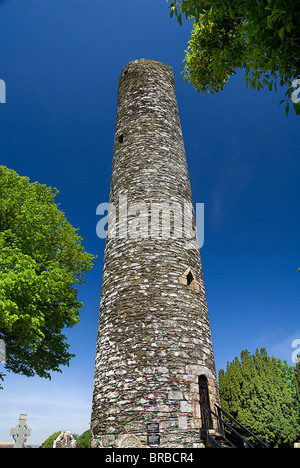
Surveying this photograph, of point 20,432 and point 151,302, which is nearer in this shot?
point 151,302

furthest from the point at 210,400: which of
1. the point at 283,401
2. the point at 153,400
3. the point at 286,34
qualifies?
the point at 283,401

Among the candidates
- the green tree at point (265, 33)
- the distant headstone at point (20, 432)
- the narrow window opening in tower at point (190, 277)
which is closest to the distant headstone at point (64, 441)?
the distant headstone at point (20, 432)

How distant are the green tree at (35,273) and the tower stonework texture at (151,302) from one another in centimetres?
223

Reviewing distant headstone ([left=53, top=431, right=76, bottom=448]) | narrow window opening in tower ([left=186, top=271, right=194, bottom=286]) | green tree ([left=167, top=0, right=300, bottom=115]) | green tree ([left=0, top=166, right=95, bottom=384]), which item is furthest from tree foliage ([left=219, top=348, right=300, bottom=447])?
green tree ([left=167, top=0, right=300, bottom=115])

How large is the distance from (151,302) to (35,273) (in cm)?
375

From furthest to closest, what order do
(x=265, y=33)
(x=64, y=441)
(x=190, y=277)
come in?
1. (x=64, y=441)
2. (x=190, y=277)
3. (x=265, y=33)

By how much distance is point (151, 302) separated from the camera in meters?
7.36

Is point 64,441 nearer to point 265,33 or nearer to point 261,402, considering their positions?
point 261,402

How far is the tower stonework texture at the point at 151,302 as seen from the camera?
6215mm

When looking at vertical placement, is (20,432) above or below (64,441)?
above

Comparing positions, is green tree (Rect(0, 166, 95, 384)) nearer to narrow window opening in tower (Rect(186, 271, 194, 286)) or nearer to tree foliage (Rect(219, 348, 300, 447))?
narrow window opening in tower (Rect(186, 271, 194, 286))

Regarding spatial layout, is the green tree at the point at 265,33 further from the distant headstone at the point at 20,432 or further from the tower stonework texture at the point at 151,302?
the distant headstone at the point at 20,432

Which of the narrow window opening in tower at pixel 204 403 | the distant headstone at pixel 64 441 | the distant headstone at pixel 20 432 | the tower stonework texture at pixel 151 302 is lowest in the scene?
the distant headstone at pixel 64 441

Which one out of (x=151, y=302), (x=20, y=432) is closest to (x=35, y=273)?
(x=151, y=302)
